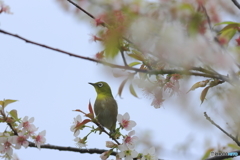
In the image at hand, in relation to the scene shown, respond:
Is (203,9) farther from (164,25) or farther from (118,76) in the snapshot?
→ (118,76)

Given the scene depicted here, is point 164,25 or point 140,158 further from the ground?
point 164,25

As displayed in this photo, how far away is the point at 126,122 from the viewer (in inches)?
80.3

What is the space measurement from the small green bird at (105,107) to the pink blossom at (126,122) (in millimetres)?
764

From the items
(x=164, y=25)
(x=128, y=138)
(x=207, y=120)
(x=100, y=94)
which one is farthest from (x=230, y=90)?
(x=100, y=94)

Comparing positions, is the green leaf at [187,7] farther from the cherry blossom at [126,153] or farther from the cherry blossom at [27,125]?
the cherry blossom at [27,125]

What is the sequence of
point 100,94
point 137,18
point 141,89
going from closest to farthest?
point 137,18 → point 141,89 → point 100,94

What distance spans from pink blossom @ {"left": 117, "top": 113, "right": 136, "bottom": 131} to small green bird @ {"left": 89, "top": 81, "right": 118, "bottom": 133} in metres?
0.76

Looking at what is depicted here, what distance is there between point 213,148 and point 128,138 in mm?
748

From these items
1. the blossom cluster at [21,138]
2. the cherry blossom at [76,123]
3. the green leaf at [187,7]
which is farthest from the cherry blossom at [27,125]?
the green leaf at [187,7]

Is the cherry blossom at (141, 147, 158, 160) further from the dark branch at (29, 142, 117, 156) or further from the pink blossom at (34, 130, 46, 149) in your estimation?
the pink blossom at (34, 130, 46, 149)

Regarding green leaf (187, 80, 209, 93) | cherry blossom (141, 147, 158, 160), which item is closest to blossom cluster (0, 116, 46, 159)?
cherry blossom (141, 147, 158, 160)

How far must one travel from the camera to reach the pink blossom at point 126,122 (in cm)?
204

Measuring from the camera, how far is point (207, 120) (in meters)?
1.55

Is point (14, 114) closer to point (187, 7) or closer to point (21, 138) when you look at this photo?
point (21, 138)
